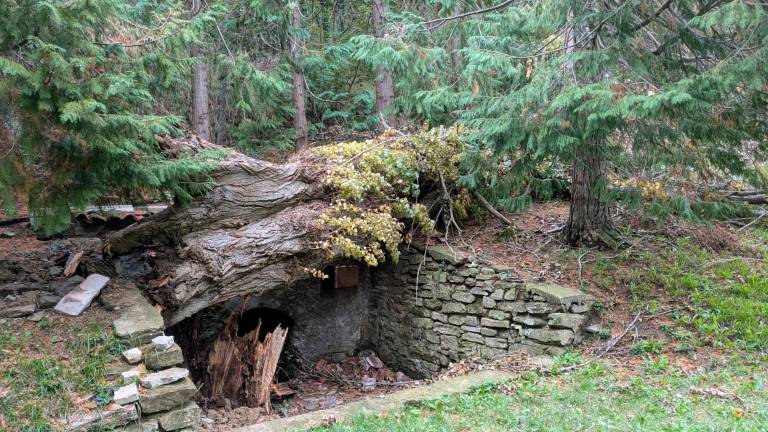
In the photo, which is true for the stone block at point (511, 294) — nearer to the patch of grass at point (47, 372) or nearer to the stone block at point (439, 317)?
the stone block at point (439, 317)

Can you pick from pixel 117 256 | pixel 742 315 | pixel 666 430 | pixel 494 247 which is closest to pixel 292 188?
pixel 117 256

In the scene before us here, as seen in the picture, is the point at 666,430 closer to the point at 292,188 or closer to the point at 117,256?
the point at 292,188

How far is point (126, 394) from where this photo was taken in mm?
4418

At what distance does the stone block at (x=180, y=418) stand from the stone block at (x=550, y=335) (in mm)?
3607

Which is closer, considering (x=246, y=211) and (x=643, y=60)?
(x=643, y=60)

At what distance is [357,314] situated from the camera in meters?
8.95

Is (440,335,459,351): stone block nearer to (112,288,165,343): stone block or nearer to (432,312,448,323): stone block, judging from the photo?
(432,312,448,323): stone block

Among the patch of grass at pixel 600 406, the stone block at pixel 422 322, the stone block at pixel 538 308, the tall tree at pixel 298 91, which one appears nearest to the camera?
the patch of grass at pixel 600 406

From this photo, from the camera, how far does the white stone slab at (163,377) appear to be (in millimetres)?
4589

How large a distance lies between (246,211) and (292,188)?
0.68 m

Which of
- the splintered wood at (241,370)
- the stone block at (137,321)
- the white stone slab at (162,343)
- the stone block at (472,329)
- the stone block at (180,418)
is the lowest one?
the splintered wood at (241,370)

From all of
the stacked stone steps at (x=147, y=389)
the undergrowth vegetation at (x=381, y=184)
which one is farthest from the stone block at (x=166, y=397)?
the undergrowth vegetation at (x=381, y=184)

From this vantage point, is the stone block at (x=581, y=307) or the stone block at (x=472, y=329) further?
the stone block at (x=472, y=329)

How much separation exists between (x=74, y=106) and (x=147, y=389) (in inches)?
87.2
